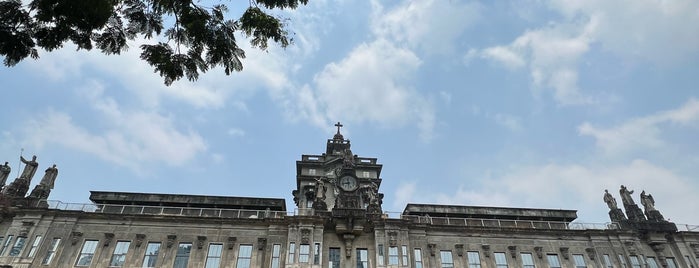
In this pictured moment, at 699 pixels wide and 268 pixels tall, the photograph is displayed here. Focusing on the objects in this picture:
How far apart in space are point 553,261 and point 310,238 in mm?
20744

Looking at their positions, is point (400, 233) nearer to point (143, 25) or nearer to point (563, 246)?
point (563, 246)

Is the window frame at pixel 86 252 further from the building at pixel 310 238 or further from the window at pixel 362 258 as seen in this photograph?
the window at pixel 362 258

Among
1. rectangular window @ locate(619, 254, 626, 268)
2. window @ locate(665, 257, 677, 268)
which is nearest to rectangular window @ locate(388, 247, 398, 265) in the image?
rectangular window @ locate(619, 254, 626, 268)

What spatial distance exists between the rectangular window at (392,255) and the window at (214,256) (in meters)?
13.3

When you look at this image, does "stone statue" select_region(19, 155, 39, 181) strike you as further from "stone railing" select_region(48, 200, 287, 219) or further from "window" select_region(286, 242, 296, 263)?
"window" select_region(286, 242, 296, 263)

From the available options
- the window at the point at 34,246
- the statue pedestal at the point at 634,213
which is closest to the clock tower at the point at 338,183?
the window at the point at 34,246

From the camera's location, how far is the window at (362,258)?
3303 cm

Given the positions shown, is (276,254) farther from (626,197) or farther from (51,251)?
(626,197)

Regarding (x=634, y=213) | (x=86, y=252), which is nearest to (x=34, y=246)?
(x=86, y=252)

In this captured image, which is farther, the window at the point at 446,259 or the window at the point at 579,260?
the window at the point at 579,260

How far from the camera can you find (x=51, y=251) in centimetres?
3164

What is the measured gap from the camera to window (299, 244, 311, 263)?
32.3 m

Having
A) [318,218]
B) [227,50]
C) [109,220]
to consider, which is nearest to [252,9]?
[227,50]

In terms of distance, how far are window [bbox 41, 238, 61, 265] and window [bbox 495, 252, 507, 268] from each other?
114 feet
